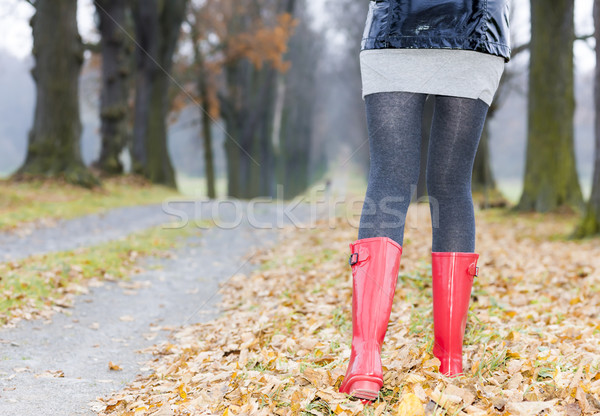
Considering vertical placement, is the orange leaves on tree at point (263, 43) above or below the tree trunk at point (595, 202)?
above

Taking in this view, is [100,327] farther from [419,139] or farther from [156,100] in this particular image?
[156,100]

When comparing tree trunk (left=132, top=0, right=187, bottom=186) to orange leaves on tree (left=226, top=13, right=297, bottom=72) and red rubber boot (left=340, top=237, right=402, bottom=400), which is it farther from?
red rubber boot (left=340, top=237, right=402, bottom=400)

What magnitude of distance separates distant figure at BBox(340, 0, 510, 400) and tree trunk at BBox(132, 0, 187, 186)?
13.7m

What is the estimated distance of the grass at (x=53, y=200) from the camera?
6.82 metres

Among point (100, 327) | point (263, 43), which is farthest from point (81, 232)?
point (263, 43)

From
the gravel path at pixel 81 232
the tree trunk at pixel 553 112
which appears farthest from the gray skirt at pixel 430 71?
the tree trunk at pixel 553 112

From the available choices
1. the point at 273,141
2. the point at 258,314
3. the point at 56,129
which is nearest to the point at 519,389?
the point at 258,314

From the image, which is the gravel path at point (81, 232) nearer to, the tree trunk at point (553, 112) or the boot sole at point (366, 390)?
the boot sole at point (366, 390)

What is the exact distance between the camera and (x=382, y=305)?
164 cm

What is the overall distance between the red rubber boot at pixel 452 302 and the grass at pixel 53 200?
5683mm

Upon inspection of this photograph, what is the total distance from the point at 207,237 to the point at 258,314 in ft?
12.7

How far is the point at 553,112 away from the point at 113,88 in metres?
11.3

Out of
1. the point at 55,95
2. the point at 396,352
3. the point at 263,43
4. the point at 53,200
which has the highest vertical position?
the point at 263,43

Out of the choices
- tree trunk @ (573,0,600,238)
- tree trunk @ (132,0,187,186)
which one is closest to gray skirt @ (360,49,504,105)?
tree trunk @ (573,0,600,238)
